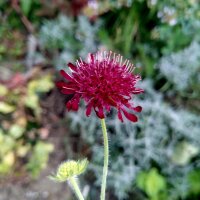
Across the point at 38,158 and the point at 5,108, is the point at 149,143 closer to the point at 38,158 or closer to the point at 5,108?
the point at 38,158

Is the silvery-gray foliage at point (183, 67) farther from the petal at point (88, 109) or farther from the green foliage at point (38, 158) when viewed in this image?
the petal at point (88, 109)

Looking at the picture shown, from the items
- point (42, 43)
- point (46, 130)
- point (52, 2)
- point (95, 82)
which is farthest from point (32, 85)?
point (95, 82)

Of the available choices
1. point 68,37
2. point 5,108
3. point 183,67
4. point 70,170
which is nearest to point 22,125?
point 5,108

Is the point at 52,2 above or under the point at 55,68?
above

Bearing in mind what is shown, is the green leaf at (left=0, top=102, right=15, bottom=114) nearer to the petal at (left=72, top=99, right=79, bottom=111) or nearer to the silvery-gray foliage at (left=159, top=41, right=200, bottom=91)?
the silvery-gray foliage at (left=159, top=41, right=200, bottom=91)

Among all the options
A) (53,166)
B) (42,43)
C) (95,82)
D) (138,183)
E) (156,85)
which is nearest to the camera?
(95,82)

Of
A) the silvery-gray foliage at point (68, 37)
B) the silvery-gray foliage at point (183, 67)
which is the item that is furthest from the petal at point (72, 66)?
the silvery-gray foliage at point (68, 37)

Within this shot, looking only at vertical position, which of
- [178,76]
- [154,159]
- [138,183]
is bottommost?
[138,183]

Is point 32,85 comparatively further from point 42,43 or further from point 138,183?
point 138,183
